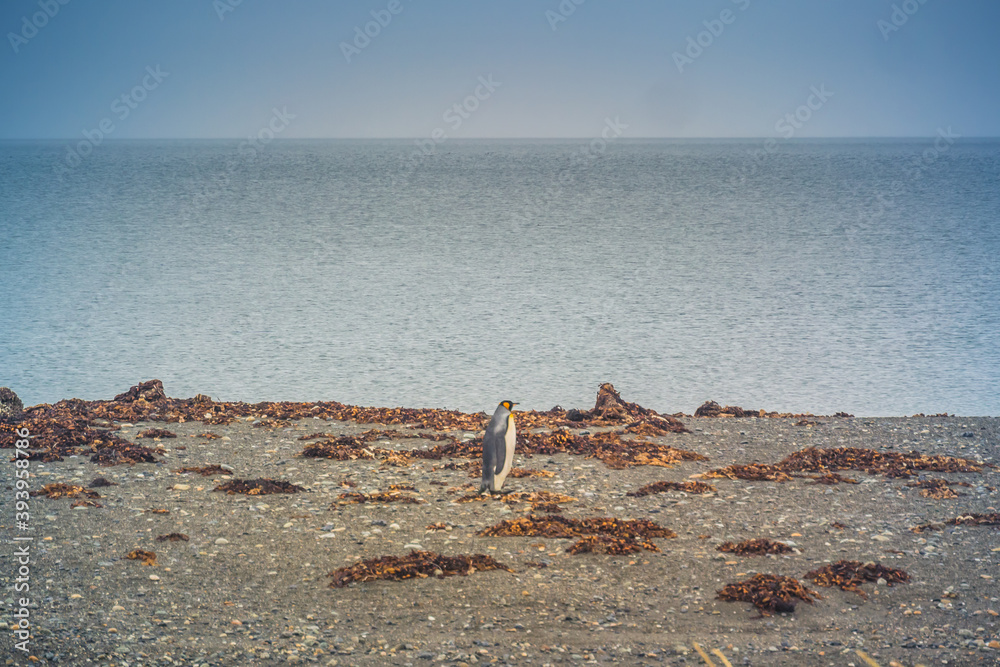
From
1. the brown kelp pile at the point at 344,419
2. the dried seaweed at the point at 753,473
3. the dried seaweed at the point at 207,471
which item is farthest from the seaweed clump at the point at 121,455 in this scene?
the dried seaweed at the point at 753,473

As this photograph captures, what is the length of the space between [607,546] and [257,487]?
523 cm

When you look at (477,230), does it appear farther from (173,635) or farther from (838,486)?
(173,635)

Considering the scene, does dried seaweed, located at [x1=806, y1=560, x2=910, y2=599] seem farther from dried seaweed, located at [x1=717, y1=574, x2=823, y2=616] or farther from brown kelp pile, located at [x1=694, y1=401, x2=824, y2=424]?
brown kelp pile, located at [x1=694, y1=401, x2=824, y2=424]

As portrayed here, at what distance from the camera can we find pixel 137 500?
12461 millimetres

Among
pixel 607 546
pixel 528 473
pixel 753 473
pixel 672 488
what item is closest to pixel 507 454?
pixel 528 473

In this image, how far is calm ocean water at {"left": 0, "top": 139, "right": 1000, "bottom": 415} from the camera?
1012 inches

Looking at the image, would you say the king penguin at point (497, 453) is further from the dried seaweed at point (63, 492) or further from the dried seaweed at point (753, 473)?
the dried seaweed at point (63, 492)

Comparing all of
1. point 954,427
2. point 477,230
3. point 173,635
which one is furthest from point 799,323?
point 477,230

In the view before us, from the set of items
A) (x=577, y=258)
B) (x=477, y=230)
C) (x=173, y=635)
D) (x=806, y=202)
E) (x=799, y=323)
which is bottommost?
(x=173, y=635)

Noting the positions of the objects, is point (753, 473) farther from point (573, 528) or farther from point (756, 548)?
point (573, 528)

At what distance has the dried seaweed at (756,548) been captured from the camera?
424 inches

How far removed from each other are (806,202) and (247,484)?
9319 cm

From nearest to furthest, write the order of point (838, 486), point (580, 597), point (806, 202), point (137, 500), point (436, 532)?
point (580, 597) → point (436, 532) → point (137, 500) → point (838, 486) → point (806, 202)

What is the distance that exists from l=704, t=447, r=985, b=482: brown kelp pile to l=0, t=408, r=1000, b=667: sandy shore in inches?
10.5
